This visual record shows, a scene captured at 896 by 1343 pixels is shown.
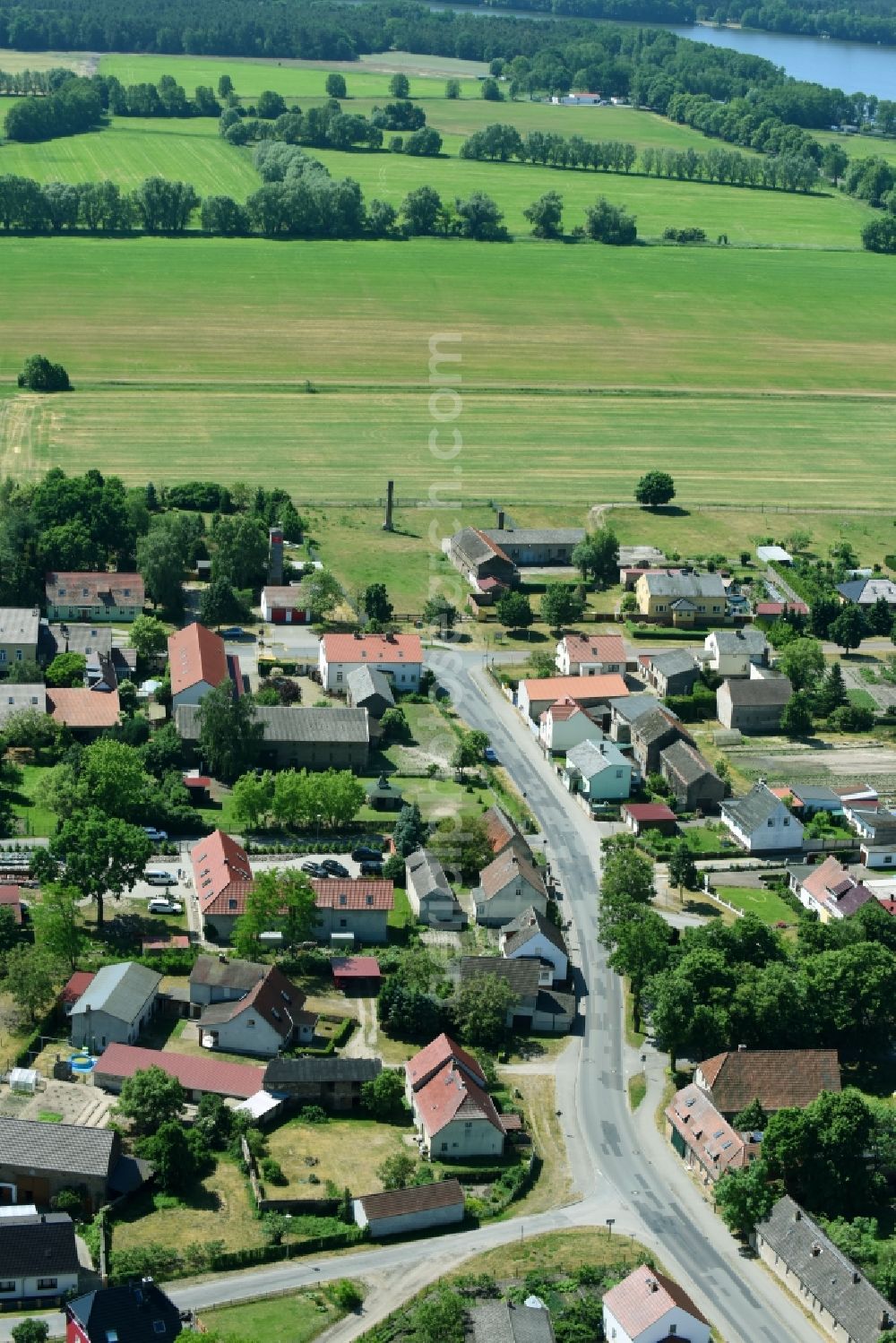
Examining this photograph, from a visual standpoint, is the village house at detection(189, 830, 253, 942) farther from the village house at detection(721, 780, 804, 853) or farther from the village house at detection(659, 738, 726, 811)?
the village house at detection(721, 780, 804, 853)

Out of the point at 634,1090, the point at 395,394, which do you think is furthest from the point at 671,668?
the point at 395,394

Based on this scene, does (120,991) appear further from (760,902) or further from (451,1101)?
(760,902)

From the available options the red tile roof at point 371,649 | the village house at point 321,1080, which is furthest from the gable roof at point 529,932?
the red tile roof at point 371,649

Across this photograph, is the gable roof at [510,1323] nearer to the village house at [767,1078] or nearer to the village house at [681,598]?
the village house at [767,1078]

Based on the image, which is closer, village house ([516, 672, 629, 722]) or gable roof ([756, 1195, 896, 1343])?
gable roof ([756, 1195, 896, 1343])

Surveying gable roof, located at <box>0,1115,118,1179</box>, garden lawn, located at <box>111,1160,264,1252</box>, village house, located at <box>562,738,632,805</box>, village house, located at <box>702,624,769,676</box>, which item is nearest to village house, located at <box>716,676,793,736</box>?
village house, located at <box>702,624,769,676</box>

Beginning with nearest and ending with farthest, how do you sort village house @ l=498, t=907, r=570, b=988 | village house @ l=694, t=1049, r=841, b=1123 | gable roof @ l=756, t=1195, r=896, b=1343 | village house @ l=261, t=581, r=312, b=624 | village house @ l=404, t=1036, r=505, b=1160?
1. gable roof @ l=756, t=1195, r=896, b=1343
2. village house @ l=404, t=1036, r=505, b=1160
3. village house @ l=694, t=1049, r=841, b=1123
4. village house @ l=498, t=907, r=570, b=988
5. village house @ l=261, t=581, r=312, b=624

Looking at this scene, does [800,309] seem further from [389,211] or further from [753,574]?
[753,574]

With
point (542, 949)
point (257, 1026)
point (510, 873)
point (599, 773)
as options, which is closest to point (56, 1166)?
point (257, 1026)
